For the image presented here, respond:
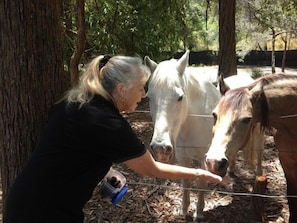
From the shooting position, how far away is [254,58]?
29.4m

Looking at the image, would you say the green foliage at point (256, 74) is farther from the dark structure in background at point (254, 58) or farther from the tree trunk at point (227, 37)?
the tree trunk at point (227, 37)

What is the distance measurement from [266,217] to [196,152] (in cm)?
111

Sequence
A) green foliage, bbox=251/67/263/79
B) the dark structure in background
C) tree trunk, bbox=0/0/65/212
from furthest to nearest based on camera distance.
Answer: the dark structure in background, green foliage, bbox=251/67/263/79, tree trunk, bbox=0/0/65/212

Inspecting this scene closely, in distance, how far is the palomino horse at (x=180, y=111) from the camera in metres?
3.64

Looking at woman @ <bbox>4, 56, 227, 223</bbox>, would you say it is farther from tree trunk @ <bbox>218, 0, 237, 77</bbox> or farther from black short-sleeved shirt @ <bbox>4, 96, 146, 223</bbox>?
tree trunk @ <bbox>218, 0, 237, 77</bbox>

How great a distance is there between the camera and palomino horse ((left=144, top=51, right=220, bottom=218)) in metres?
3.64

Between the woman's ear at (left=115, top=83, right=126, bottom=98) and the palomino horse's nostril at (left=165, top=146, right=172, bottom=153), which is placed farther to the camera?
the palomino horse's nostril at (left=165, top=146, right=172, bottom=153)

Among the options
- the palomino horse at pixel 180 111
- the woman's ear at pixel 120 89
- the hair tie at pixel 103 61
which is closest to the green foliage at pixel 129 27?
the palomino horse at pixel 180 111

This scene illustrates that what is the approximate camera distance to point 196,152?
435 cm

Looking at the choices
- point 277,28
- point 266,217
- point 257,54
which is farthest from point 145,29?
point 257,54

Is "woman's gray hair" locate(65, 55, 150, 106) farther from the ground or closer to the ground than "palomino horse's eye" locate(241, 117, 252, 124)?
farther from the ground

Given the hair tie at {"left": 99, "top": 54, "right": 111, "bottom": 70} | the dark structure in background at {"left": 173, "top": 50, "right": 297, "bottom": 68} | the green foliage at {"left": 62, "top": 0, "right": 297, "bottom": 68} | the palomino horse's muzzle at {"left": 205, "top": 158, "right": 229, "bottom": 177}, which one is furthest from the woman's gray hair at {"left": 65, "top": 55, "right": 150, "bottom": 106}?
the dark structure in background at {"left": 173, "top": 50, "right": 297, "bottom": 68}

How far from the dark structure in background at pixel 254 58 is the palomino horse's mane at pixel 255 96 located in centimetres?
2341

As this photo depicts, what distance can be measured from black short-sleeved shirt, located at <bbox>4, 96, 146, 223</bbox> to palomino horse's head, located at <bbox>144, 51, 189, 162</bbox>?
1503 millimetres
